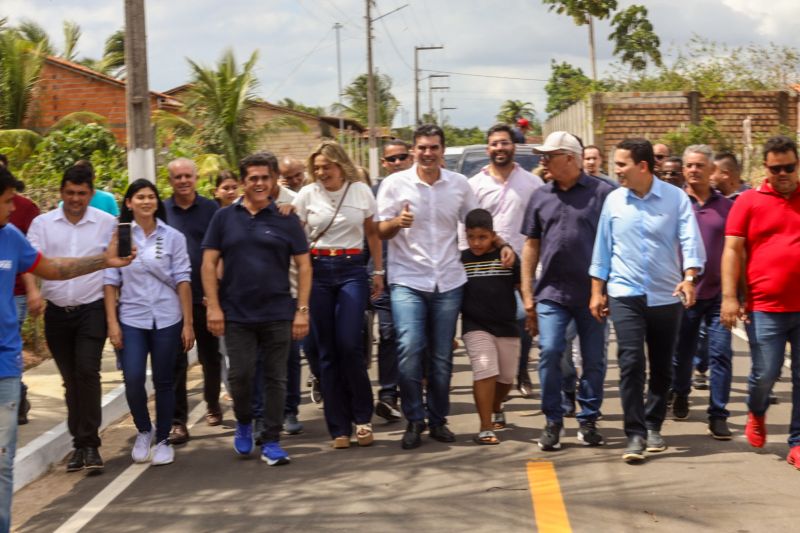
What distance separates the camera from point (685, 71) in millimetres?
31609

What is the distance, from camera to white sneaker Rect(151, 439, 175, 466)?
297 inches

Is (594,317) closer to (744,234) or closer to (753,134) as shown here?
(744,234)

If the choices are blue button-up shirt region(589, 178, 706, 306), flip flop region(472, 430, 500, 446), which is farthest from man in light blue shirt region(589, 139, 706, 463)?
flip flop region(472, 430, 500, 446)

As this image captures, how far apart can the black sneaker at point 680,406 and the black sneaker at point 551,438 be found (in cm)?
128

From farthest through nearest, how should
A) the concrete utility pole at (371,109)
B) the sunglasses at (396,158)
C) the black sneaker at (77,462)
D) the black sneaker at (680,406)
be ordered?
the concrete utility pole at (371,109), the sunglasses at (396,158), the black sneaker at (680,406), the black sneaker at (77,462)

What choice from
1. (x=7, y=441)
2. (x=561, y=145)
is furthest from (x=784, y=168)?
(x=7, y=441)

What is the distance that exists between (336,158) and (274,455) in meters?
2.06

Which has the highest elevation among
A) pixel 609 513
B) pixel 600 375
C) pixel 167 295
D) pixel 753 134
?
pixel 753 134

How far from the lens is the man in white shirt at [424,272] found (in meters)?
7.78

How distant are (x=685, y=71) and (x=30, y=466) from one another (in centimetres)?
2711

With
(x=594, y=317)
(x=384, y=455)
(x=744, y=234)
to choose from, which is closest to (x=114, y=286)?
(x=384, y=455)

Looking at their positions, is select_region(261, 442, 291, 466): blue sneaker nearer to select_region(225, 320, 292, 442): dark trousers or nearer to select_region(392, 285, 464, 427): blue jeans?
select_region(225, 320, 292, 442): dark trousers

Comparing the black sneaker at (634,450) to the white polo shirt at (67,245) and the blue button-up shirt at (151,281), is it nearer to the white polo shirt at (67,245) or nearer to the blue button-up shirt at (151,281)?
the blue button-up shirt at (151,281)

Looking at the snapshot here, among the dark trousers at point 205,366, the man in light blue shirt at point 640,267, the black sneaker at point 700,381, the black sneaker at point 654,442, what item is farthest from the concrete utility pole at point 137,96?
the black sneaker at point 654,442
